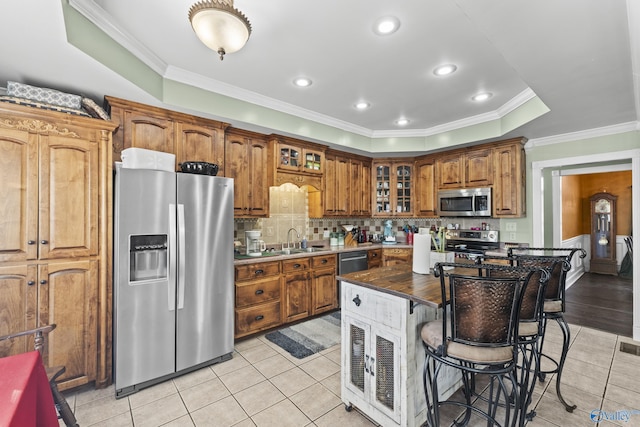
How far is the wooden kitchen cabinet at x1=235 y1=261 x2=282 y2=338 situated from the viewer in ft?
10.5

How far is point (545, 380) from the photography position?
8.16 feet

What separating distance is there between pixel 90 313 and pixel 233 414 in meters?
1.39

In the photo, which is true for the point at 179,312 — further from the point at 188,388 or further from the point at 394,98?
the point at 394,98

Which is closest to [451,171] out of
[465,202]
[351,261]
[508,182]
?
[465,202]

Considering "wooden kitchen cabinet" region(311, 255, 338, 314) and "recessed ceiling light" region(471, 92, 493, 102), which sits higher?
"recessed ceiling light" region(471, 92, 493, 102)

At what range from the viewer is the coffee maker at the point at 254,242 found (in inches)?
145

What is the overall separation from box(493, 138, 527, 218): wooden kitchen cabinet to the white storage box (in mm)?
4177

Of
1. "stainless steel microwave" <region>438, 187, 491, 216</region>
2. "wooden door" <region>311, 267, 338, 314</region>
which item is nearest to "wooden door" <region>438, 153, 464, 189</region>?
"stainless steel microwave" <region>438, 187, 491, 216</region>

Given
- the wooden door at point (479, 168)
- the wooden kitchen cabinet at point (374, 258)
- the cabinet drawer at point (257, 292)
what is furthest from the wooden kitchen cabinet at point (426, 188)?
the cabinet drawer at point (257, 292)

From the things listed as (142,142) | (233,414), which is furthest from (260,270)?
(142,142)

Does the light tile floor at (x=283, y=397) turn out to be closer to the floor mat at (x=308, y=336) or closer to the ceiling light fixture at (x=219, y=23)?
the floor mat at (x=308, y=336)

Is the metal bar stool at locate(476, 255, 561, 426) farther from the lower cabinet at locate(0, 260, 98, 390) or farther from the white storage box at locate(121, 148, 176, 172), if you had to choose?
the lower cabinet at locate(0, 260, 98, 390)

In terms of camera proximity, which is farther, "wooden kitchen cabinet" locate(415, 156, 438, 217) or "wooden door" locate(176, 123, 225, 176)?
"wooden kitchen cabinet" locate(415, 156, 438, 217)

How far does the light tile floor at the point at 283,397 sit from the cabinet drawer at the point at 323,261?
123 centimetres
